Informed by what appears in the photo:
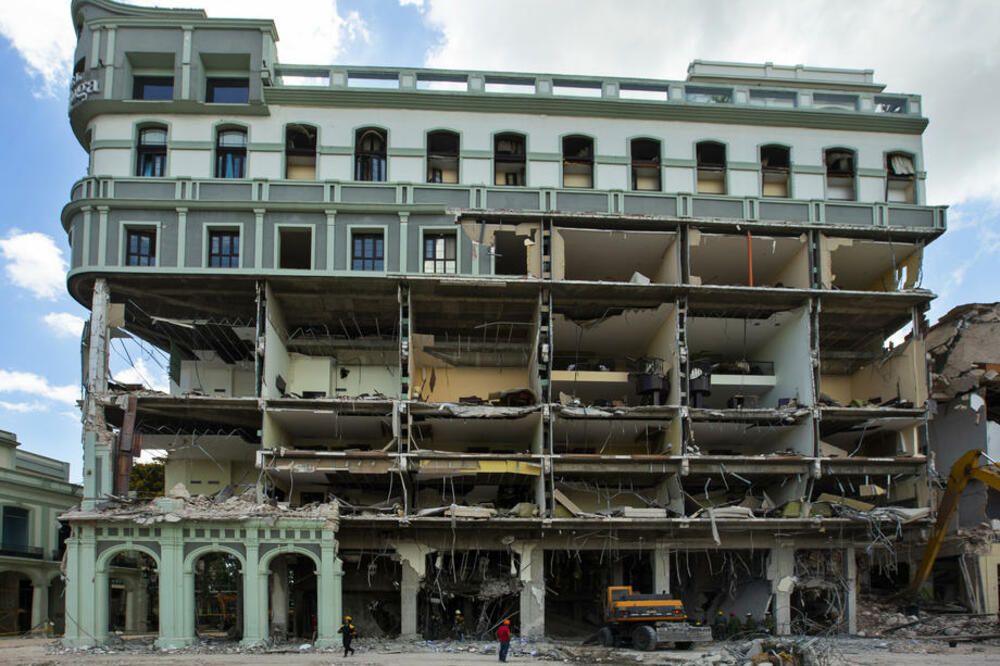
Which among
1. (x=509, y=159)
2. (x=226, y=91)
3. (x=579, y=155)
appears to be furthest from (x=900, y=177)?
(x=226, y=91)

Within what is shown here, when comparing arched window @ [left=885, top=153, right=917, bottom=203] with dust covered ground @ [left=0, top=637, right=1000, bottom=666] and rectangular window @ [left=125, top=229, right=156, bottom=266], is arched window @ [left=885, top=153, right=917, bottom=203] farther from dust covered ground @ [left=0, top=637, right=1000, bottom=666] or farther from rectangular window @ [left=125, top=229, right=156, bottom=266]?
rectangular window @ [left=125, top=229, right=156, bottom=266]

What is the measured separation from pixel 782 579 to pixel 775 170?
1740cm

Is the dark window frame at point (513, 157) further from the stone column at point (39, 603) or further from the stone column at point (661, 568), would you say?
the stone column at point (39, 603)

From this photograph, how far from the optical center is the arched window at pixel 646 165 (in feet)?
139

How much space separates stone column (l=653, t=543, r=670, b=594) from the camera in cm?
3872

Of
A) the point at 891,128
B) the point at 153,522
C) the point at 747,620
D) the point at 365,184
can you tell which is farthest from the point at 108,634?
the point at 891,128

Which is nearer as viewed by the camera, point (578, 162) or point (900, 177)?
point (578, 162)

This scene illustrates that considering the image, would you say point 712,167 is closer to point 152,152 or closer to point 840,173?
point 840,173

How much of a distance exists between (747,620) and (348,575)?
54.0ft

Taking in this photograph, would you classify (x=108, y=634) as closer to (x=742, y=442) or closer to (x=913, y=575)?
(x=742, y=442)

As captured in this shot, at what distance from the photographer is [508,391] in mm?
39531

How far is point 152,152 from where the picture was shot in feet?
133

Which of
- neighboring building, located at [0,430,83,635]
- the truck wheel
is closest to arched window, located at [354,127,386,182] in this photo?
the truck wheel

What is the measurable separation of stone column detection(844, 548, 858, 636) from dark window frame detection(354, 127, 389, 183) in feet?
80.8
